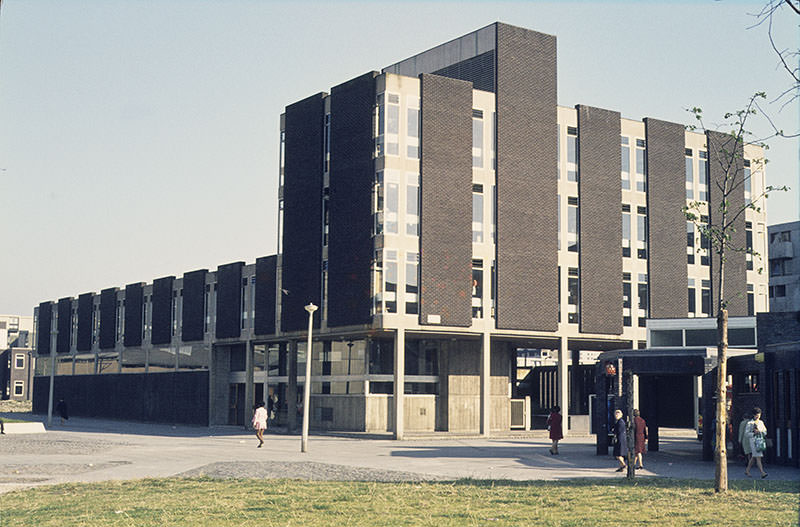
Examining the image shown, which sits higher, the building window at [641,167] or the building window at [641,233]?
the building window at [641,167]

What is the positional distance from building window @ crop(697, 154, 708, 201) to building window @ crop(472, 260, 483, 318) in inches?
664

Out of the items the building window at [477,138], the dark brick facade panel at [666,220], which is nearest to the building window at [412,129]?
the building window at [477,138]

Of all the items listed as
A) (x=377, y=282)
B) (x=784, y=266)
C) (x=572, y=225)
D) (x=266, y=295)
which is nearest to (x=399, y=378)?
(x=377, y=282)

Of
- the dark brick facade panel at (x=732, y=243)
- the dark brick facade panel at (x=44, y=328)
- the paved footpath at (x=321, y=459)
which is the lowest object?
the paved footpath at (x=321, y=459)

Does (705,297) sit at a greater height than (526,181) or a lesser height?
lesser

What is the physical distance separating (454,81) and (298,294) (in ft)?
45.8

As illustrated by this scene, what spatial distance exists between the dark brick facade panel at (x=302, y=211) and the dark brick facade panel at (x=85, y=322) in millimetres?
32285

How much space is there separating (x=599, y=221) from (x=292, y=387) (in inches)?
765

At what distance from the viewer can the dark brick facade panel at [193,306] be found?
→ 209 ft

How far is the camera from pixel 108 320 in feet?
251

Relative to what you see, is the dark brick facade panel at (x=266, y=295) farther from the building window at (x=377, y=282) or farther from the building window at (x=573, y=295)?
the building window at (x=573, y=295)

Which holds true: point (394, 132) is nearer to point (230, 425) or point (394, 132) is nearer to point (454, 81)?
point (454, 81)

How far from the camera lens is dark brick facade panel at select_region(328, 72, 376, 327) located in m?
47.3

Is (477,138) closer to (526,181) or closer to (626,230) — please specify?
(526,181)
